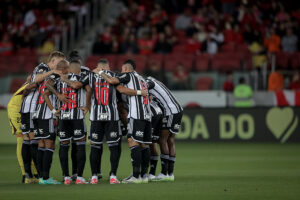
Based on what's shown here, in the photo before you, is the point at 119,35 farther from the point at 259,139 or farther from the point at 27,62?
the point at 259,139

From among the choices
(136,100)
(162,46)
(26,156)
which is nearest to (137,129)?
(136,100)

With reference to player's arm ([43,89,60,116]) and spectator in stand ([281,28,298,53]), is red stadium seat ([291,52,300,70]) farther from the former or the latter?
player's arm ([43,89,60,116])

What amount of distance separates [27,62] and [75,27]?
3.80 m

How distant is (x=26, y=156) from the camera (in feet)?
37.2

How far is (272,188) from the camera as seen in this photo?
389 inches

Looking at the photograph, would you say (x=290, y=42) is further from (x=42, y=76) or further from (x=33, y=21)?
(x=42, y=76)

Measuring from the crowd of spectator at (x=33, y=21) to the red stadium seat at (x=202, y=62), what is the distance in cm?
577

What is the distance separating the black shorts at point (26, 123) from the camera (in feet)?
37.1

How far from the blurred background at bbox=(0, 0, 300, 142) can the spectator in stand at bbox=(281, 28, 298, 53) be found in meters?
0.04

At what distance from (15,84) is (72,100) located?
12112 millimetres

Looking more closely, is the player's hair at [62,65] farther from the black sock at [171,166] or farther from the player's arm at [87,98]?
the black sock at [171,166]

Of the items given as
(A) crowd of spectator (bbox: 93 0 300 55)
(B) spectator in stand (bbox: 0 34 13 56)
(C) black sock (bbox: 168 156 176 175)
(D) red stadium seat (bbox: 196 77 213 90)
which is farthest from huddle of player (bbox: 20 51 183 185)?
(B) spectator in stand (bbox: 0 34 13 56)

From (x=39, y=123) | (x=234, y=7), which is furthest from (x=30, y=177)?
(x=234, y=7)

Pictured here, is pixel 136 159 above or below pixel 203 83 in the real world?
below
